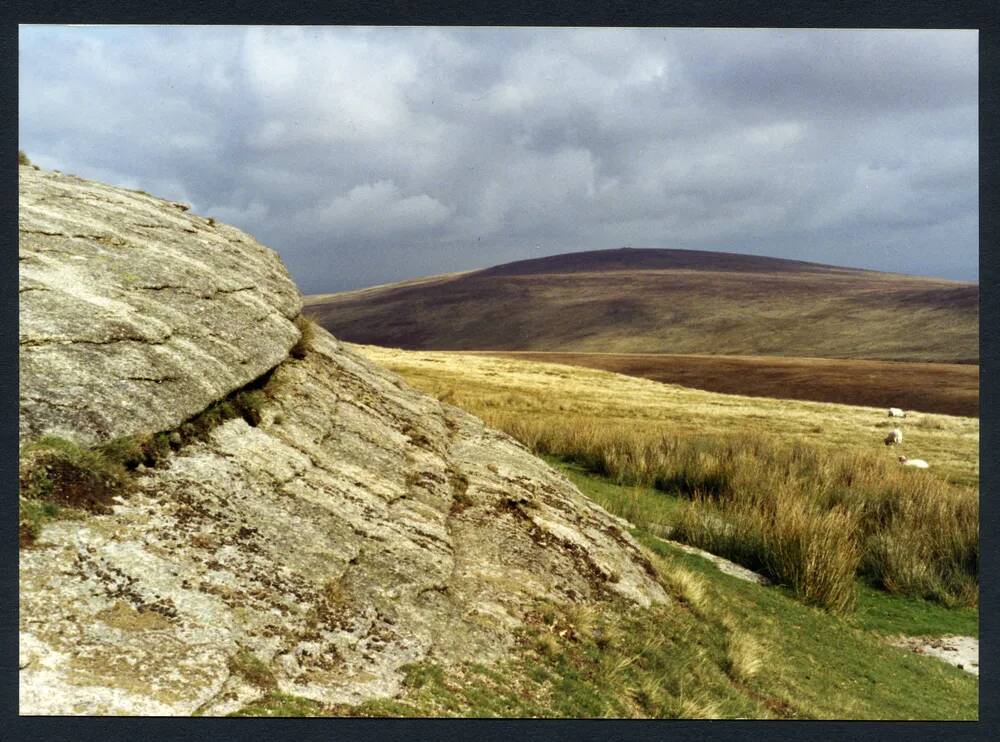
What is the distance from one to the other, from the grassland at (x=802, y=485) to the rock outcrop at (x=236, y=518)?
183 inches

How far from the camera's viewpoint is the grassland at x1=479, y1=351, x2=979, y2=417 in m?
45.9

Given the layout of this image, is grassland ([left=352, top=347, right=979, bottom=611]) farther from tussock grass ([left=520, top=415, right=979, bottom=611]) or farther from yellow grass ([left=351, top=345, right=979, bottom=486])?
yellow grass ([left=351, top=345, right=979, bottom=486])

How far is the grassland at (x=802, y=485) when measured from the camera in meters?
13.2

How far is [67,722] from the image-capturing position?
4.91 m

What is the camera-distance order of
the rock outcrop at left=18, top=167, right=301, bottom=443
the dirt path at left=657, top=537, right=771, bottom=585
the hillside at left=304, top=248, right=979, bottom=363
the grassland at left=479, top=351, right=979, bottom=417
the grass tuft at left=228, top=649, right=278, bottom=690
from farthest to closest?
the hillside at left=304, top=248, right=979, bottom=363 → the grassland at left=479, top=351, right=979, bottom=417 → the dirt path at left=657, top=537, right=771, bottom=585 → the rock outcrop at left=18, top=167, right=301, bottom=443 → the grass tuft at left=228, top=649, right=278, bottom=690

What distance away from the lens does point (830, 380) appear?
54.3 m

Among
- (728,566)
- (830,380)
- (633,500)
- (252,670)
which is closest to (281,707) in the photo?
(252,670)

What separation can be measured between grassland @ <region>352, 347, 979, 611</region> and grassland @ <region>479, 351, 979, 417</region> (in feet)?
30.3

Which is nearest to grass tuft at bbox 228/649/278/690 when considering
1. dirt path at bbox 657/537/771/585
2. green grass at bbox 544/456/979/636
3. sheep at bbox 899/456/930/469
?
dirt path at bbox 657/537/771/585

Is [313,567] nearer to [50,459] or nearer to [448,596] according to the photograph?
[448,596]

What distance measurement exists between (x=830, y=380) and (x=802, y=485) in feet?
130

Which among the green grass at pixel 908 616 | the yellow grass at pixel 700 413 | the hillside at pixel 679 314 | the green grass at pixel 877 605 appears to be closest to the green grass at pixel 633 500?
the green grass at pixel 877 605

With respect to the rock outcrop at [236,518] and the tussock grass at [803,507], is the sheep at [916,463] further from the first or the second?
the rock outcrop at [236,518]

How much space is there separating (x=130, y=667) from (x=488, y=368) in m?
51.1
